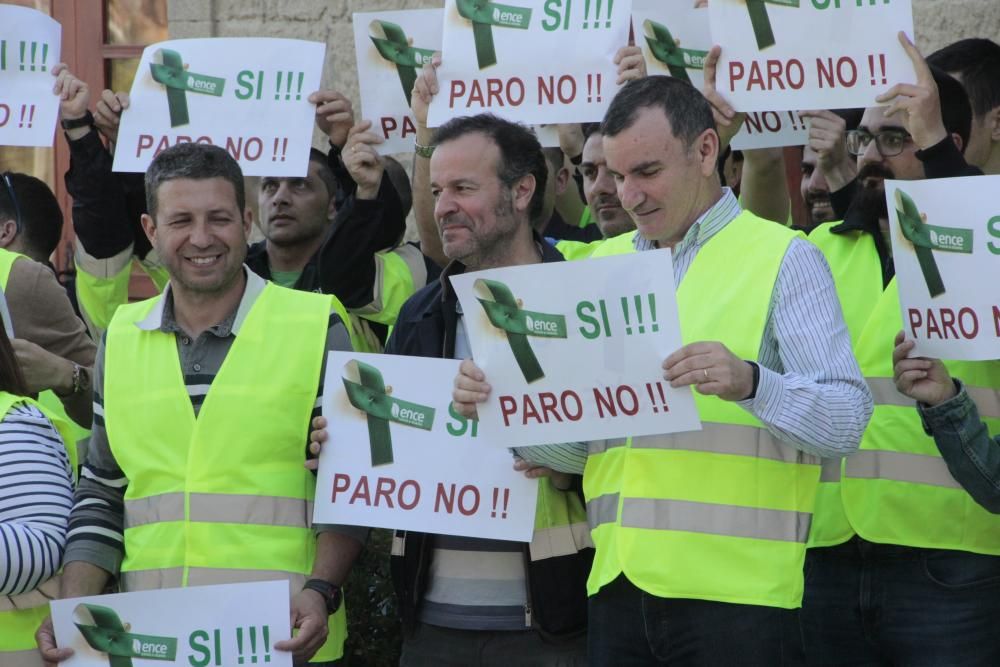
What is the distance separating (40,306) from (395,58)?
1407 millimetres

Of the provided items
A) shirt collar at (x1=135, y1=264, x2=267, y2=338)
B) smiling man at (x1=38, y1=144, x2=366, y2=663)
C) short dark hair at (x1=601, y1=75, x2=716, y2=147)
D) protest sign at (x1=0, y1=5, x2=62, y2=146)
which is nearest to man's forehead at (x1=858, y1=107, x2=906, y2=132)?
short dark hair at (x1=601, y1=75, x2=716, y2=147)

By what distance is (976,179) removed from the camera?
12.7 ft

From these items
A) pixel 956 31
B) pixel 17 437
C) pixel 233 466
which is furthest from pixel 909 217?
pixel 956 31

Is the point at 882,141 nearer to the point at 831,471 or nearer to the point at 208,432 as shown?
the point at 831,471

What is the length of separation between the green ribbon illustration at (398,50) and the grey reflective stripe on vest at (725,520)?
7.19 ft

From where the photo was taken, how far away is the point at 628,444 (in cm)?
363

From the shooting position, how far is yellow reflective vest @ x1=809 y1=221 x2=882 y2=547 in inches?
165

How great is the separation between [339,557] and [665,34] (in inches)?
75.8

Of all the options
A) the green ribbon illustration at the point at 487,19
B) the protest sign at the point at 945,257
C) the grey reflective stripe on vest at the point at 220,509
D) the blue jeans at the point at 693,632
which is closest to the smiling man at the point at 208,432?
the grey reflective stripe on vest at the point at 220,509

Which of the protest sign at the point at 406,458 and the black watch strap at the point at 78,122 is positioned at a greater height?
the black watch strap at the point at 78,122

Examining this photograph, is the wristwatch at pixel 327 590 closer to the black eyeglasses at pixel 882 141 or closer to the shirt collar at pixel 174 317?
the shirt collar at pixel 174 317

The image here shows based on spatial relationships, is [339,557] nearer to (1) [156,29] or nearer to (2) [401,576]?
(2) [401,576]

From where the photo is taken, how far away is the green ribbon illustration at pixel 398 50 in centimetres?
529

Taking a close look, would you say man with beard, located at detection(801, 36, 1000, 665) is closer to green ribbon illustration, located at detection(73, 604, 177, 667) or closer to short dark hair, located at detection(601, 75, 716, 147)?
short dark hair, located at detection(601, 75, 716, 147)
